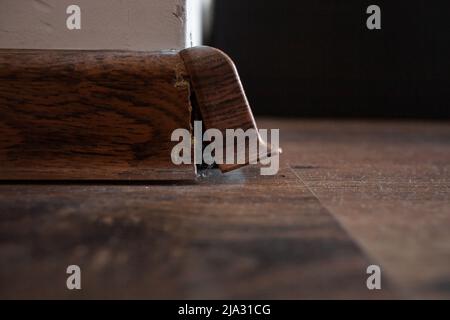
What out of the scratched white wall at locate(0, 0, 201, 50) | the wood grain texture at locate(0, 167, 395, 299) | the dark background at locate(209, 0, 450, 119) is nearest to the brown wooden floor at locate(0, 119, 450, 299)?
the wood grain texture at locate(0, 167, 395, 299)

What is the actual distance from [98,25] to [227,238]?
1.57 ft

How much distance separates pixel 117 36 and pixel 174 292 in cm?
56

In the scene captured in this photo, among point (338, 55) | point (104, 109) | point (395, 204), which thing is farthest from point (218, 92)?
point (338, 55)

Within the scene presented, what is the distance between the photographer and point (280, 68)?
11.6ft

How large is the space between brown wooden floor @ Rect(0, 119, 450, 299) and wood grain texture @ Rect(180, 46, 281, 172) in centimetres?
8

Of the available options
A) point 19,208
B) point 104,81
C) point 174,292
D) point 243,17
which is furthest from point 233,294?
point 243,17

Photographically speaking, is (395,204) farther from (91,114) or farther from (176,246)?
(91,114)

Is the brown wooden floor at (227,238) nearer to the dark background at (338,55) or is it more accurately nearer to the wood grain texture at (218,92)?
the wood grain texture at (218,92)

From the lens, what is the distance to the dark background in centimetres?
341

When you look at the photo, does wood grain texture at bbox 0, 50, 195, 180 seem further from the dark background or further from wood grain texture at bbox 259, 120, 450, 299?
the dark background

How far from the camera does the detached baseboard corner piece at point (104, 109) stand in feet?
2.54

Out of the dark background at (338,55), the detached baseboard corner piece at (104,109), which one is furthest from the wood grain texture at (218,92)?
the dark background at (338,55)

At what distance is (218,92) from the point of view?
785 millimetres
